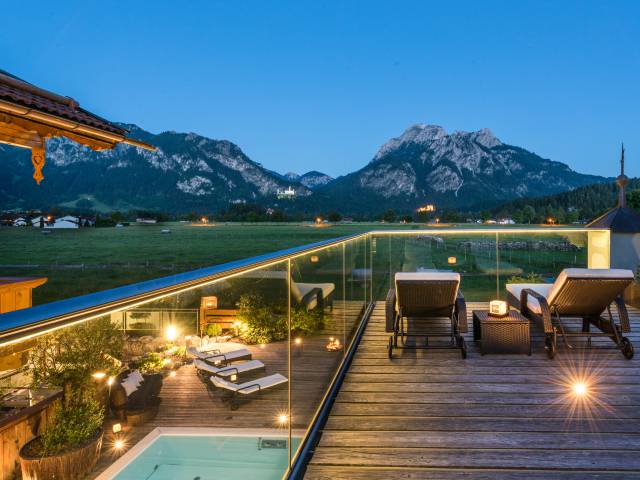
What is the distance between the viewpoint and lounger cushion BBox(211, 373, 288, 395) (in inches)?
57.5

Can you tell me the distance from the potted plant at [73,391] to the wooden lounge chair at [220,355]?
0.46 meters

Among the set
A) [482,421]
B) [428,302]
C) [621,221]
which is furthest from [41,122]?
[621,221]

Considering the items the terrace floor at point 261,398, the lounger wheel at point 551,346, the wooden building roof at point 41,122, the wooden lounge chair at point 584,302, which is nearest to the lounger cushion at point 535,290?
the wooden lounge chair at point 584,302

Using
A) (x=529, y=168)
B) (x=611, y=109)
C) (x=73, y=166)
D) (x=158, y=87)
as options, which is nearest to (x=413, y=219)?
(x=529, y=168)

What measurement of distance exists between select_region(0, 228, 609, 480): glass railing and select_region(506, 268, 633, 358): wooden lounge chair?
1.97 meters

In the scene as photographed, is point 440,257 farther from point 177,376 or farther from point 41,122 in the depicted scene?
point 177,376

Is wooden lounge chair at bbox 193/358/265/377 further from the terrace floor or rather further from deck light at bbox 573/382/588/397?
deck light at bbox 573/382/588/397

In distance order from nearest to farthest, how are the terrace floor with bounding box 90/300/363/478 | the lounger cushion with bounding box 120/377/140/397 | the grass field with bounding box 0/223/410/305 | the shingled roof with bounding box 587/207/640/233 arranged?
the lounger cushion with bounding box 120/377/140/397 → the terrace floor with bounding box 90/300/363/478 → the shingled roof with bounding box 587/207/640/233 → the grass field with bounding box 0/223/410/305

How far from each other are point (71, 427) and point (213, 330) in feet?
2.15

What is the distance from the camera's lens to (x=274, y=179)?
92.2 m

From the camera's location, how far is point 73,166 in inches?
3206

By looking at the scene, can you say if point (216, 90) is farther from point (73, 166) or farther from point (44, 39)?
point (44, 39)

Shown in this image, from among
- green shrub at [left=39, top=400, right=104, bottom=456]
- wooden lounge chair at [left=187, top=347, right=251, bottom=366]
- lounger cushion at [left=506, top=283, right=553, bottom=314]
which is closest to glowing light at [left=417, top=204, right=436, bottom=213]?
lounger cushion at [left=506, top=283, right=553, bottom=314]

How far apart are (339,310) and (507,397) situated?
4.44 feet
